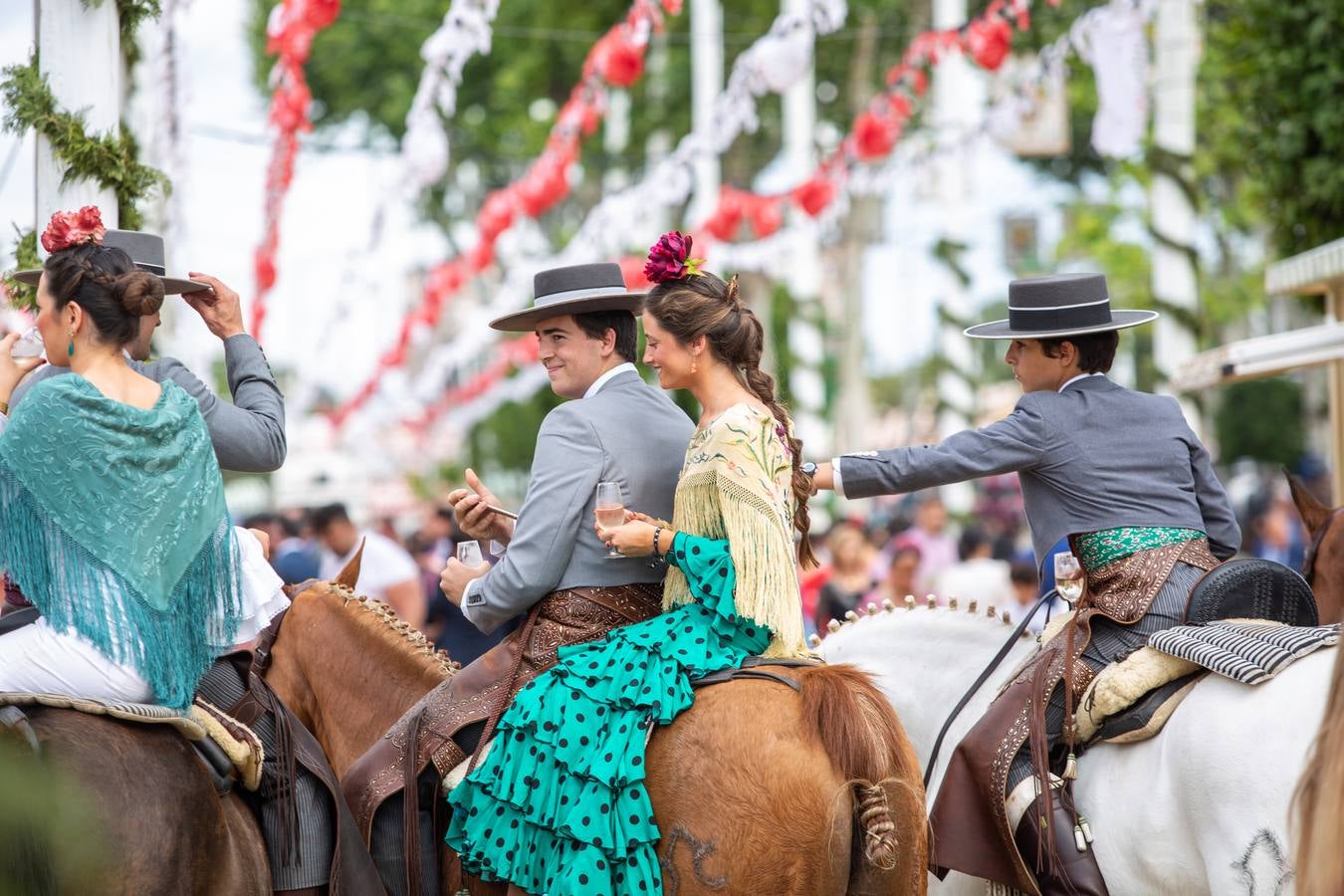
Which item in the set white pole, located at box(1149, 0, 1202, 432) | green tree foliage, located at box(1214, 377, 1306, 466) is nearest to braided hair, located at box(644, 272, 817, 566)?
white pole, located at box(1149, 0, 1202, 432)

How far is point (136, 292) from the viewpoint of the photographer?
3.96 m

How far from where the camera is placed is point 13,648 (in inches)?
150

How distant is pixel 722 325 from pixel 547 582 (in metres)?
0.94

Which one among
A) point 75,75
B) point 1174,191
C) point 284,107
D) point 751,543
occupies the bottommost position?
point 751,543

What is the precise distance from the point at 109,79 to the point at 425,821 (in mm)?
3047

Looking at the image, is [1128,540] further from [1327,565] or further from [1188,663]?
[1327,565]

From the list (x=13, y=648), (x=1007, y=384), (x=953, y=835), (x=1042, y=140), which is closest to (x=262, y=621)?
(x=13, y=648)

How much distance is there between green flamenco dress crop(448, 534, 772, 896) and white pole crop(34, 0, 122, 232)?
2.71m

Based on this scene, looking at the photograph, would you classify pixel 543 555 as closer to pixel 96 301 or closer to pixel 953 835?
pixel 96 301

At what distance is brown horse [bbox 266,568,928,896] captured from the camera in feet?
13.1

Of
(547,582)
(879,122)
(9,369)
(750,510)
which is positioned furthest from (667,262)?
(879,122)

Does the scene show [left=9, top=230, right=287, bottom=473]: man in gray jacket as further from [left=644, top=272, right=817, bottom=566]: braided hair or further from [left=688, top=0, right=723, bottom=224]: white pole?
[left=688, top=0, right=723, bottom=224]: white pole

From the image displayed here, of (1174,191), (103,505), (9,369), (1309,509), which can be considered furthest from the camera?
(1174,191)

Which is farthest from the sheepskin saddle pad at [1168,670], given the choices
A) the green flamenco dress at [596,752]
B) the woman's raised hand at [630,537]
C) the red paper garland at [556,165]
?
the red paper garland at [556,165]
